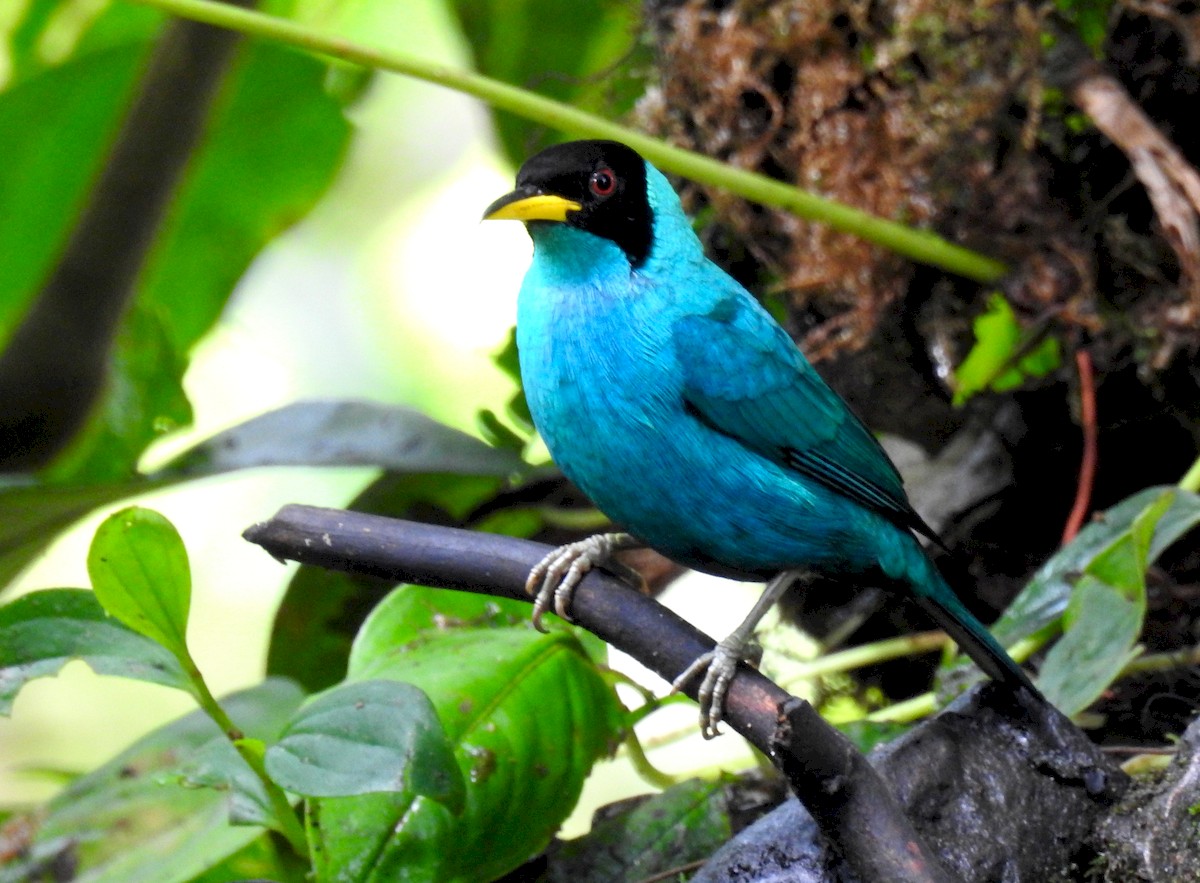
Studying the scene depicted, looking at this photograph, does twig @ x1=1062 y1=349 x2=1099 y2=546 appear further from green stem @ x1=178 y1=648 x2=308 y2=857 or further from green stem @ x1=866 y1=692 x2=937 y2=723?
green stem @ x1=178 y1=648 x2=308 y2=857

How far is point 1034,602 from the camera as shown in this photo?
242 cm

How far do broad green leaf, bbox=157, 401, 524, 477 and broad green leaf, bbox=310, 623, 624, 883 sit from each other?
2.41 ft

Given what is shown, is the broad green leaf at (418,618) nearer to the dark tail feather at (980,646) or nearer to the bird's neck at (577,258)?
the bird's neck at (577,258)

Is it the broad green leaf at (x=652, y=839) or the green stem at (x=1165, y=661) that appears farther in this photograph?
the green stem at (x=1165, y=661)

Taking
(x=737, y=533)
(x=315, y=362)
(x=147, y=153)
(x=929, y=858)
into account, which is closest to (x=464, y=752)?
(x=737, y=533)

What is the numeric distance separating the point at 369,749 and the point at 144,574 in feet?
1.35

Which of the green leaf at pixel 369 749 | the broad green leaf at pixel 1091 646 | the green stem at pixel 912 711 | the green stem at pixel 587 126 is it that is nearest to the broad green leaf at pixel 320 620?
the green stem at pixel 587 126

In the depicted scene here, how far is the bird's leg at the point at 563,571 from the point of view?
6.04 ft

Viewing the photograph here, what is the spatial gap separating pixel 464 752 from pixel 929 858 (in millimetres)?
785

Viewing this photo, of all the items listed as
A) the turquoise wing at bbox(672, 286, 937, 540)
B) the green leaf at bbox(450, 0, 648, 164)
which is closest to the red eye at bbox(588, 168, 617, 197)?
the turquoise wing at bbox(672, 286, 937, 540)

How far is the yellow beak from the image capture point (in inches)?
82.3

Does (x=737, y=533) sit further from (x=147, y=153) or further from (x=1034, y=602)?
(x=147, y=153)

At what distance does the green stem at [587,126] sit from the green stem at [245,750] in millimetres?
1264

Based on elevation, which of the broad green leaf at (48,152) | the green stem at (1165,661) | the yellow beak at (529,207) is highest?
the broad green leaf at (48,152)
